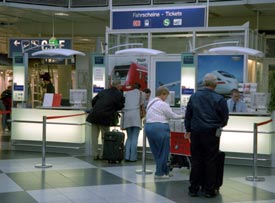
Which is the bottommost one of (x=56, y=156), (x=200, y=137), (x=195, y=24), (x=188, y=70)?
(x=56, y=156)

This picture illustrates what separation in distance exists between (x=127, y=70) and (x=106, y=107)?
583 centimetres

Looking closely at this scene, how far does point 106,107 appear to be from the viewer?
10297 millimetres

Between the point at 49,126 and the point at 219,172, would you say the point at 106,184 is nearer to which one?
the point at 219,172

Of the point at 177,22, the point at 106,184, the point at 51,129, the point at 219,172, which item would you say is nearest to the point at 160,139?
the point at 106,184

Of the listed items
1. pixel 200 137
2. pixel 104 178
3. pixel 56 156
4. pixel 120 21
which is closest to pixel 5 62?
pixel 120 21

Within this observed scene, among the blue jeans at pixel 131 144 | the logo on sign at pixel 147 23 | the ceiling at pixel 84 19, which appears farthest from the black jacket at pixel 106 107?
the ceiling at pixel 84 19

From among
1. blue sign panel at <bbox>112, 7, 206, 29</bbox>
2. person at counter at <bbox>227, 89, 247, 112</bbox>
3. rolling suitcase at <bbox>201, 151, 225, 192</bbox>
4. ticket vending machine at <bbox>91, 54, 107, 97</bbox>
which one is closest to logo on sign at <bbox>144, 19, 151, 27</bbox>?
blue sign panel at <bbox>112, 7, 206, 29</bbox>

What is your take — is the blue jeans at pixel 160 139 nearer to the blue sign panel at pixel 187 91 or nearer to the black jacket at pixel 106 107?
the black jacket at pixel 106 107

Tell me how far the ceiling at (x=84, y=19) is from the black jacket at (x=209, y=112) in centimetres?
843

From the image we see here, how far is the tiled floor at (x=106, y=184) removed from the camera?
7039mm

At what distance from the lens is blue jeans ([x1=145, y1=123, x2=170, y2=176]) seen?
8.22 meters

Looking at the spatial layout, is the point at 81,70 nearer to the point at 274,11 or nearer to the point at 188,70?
the point at 274,11

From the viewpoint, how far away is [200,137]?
23.4 ft

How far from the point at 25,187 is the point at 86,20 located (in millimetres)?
13015
